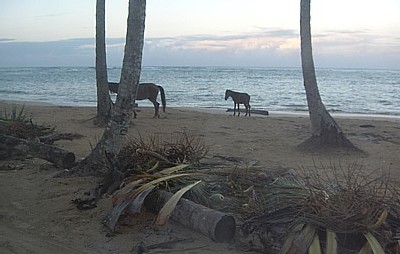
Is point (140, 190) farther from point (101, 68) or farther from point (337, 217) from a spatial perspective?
point (101, 68)

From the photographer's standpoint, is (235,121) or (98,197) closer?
(98,197)

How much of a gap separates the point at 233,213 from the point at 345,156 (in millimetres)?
5283

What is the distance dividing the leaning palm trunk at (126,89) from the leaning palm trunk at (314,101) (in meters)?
4.48

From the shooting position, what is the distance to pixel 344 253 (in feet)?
13.8

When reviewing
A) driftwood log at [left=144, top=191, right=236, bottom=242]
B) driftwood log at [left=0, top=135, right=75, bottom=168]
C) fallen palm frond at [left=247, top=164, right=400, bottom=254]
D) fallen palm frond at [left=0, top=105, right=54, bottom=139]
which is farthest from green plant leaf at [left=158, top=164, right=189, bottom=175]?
fallen palm frond at [left=0, top=105, right=54, bottom=139]

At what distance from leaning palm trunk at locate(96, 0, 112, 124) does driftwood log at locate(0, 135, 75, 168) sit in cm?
461

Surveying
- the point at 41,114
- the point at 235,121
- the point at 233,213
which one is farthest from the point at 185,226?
the point at 41,114

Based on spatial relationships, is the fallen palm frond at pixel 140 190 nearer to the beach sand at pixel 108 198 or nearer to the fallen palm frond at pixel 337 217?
the beach sand at pixel 108 198

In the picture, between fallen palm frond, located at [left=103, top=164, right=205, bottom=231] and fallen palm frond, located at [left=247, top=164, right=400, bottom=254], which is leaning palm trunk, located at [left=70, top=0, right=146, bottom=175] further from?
fallen palm frond, located at [left=247, top=164, right=400, bottom=254]

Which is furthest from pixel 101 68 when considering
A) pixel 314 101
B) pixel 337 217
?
pixel 337 217

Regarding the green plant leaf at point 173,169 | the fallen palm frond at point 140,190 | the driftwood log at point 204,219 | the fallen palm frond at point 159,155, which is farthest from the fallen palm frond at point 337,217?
the fallen palm frond at point 159,155

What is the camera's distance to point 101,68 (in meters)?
13.3

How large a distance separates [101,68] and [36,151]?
5.29 m

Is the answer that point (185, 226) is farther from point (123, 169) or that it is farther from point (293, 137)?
point (293, 137)
